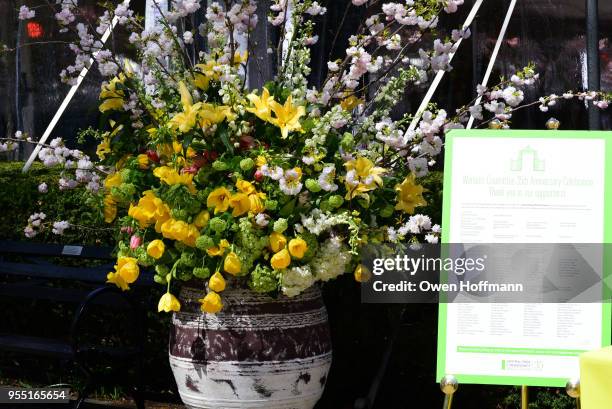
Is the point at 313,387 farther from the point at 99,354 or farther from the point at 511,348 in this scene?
the point at 99,354

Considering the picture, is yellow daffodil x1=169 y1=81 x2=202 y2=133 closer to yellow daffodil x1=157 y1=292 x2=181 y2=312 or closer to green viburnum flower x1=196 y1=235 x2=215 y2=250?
green viburnum flower x1=196 y1=235 x2=215 y2=250

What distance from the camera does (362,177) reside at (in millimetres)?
3988

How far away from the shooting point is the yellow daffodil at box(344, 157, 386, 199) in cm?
396

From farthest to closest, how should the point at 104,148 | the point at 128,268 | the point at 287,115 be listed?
the point at 104,148
the point at 128,268
the point at 287,115

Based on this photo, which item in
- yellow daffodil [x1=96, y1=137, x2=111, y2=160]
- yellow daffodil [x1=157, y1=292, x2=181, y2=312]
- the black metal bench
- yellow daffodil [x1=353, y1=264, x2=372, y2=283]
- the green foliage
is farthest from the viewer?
the green foliage

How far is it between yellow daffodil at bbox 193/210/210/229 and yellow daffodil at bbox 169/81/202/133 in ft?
1.06

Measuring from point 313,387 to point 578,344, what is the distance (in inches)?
42.8

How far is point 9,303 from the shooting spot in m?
6.40

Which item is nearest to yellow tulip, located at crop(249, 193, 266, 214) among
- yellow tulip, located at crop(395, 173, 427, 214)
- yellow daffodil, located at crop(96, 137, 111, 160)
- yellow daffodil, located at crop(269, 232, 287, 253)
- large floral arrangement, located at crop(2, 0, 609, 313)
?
large floral arrangement, located at crop(2, 0, 609, 313)

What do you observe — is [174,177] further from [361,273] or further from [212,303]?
[361,273]

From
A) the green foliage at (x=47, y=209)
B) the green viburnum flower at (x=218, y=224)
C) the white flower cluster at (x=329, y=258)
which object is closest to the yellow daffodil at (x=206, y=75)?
the green viburnum flower at (x=218, y=224)

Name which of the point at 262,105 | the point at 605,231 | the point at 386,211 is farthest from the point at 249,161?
the point at 605,231

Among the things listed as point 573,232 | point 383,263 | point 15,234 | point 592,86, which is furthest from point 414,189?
point 15,234

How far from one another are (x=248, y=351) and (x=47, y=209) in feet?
7.77
